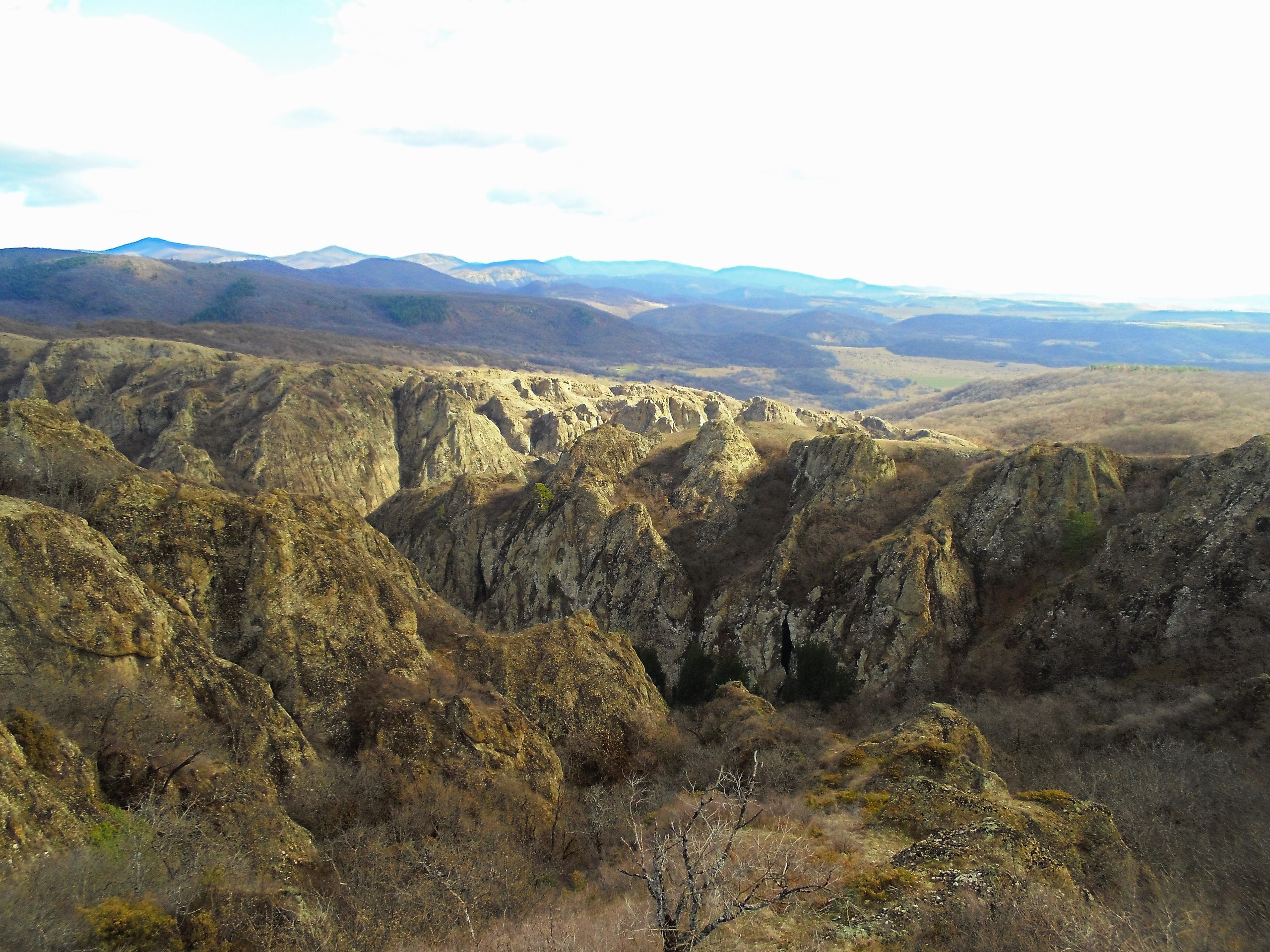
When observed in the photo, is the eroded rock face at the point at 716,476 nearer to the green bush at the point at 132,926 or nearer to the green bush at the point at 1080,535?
the green bush at the point at 1080,535

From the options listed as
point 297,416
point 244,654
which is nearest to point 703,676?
point 244,654

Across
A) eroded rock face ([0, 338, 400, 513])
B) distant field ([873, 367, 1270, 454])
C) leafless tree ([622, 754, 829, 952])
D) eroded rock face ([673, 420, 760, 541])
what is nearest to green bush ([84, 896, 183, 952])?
leafless tree ([622, 754, 829, 952])

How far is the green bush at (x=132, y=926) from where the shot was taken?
39.8ft

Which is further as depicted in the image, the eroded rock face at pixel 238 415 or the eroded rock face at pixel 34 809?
the eroded rock face at pixel 238 415

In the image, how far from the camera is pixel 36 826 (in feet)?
46.4

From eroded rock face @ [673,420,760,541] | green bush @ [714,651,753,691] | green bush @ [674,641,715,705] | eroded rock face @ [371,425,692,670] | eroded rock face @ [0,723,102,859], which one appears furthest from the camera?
eroded rock face @ [673,420,760,541]

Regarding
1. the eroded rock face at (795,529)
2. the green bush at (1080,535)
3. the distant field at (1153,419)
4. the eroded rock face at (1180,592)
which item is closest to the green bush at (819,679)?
the eroded rock face at (795,529)

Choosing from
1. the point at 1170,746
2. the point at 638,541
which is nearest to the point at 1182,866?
the point at 1170,746

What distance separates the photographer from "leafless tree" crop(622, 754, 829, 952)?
13320 mm

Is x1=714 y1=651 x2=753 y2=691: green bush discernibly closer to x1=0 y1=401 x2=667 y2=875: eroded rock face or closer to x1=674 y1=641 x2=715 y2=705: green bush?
x1=674 y1=641 x2=715 y2=705: green bush

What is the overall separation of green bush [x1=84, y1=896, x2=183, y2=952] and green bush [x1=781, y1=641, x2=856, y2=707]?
38436 mm

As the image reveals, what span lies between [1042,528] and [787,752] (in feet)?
100

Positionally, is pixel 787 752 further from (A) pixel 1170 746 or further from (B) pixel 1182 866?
(A) pixel 1170 746

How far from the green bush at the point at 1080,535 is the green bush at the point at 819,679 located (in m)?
18.0
